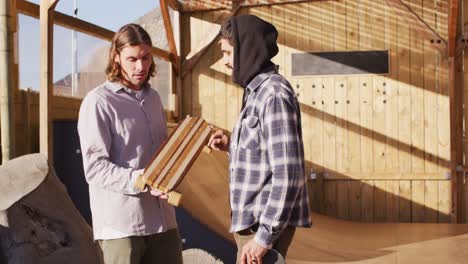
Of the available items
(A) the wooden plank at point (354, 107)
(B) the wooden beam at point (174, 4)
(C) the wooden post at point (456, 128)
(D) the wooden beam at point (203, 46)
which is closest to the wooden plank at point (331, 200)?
(A) the wooden plank at point (354, 107)

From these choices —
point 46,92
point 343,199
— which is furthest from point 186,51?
point 46,92

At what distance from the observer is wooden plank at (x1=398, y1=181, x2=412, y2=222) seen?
8.11 meters

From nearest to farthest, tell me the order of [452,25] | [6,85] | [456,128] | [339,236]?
[6,85], [339,236], [452,25], [456,128]

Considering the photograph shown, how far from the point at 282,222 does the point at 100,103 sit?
28.4 inches

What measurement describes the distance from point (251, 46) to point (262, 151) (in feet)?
0.98

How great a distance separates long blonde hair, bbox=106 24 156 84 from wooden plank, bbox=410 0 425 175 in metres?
6.43

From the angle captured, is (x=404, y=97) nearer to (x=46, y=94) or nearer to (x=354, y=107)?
(x=354, y=107)

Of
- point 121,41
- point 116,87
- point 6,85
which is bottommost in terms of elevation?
point 6,85

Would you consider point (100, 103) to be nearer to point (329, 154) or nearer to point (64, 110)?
point (64, 110)

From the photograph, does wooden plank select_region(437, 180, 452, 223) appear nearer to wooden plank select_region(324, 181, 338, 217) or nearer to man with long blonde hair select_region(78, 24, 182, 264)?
wooden plank select_region(324, 181, 338, 217)

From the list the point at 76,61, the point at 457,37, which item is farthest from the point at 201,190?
the point at 457,37

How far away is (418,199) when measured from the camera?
807cm

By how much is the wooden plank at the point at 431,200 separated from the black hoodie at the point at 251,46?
656 cm

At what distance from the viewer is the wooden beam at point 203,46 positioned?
8.62 meters
